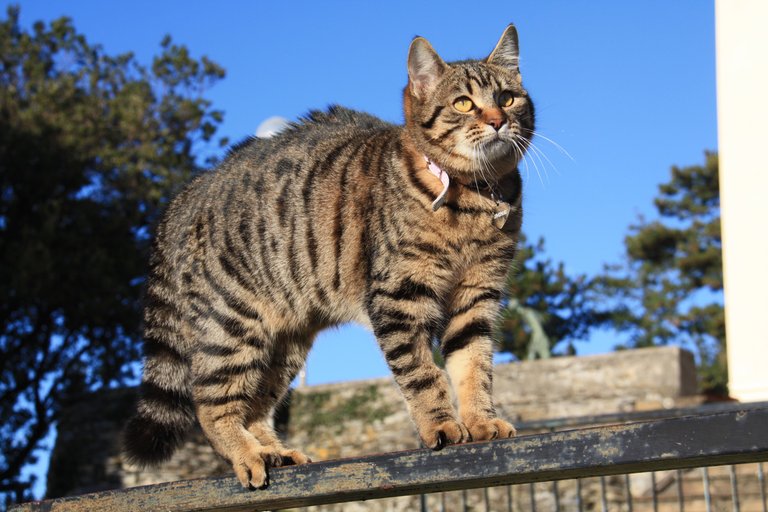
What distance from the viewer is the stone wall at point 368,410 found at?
9719mm

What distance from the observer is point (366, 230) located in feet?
9.89

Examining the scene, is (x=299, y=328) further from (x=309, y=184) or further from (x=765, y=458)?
(x=765, y=458)

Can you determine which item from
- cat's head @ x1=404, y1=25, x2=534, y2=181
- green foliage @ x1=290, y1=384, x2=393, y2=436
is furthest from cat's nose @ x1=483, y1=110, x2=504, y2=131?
green foliage @ x1=290, y1=384, x2=393, y2=436

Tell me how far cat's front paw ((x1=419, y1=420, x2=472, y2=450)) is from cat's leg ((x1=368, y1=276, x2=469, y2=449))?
103 mm

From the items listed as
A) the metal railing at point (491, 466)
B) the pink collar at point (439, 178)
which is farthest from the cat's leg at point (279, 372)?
the pink collar at point (439, 178)

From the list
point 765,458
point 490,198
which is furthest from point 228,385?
point 765,458

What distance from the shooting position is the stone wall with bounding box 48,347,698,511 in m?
9.72

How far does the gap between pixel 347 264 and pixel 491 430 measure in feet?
2.61

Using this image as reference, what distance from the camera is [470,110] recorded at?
116 inches

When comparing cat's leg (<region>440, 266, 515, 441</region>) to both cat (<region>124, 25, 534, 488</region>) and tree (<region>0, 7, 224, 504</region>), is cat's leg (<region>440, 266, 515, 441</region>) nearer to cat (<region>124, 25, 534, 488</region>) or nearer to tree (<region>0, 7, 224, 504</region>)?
cat (<region>124, 25, 534, 488</region>)

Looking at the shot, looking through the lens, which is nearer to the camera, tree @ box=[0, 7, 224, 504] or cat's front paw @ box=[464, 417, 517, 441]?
cat's front paw @ box=[464, 417, 517, 441]

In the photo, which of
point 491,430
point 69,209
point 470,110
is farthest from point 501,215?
point 69,209

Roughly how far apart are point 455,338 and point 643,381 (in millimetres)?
7252

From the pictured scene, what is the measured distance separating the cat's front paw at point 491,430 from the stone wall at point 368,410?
711cm
